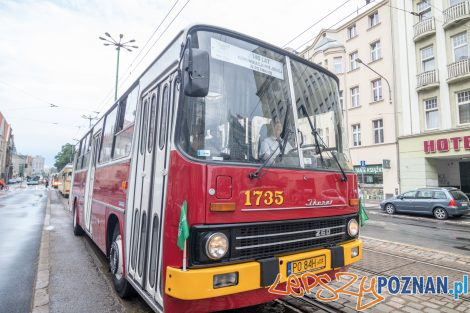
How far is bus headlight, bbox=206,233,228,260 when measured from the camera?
8.96 ft

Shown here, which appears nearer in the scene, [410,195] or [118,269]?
[118,269]

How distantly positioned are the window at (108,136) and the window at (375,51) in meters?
23.9

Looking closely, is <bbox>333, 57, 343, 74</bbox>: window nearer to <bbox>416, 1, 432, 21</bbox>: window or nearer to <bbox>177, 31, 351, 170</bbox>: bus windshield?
<bbox>416, 1, 432, 21</bbox>: window

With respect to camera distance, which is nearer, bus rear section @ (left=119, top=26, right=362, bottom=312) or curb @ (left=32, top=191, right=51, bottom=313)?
bus rear section @ (left=119, top=26, right=362, bottom=312)

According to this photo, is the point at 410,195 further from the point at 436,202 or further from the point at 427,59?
the point at 427,59

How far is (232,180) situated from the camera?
290 centimetres

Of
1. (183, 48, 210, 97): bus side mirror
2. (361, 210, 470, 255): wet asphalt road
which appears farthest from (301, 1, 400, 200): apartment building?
(183, 48, 210, 97): bus side mirror

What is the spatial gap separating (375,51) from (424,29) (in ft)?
14.6

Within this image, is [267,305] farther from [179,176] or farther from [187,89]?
[187,89]

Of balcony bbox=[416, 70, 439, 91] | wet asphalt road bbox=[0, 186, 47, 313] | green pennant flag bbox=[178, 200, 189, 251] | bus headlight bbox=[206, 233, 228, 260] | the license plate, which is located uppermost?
balcony bbox=[416, 70, 439, 91]

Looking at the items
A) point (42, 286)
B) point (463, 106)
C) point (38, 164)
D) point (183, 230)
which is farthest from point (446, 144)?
point (38, 164)

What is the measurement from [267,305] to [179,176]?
92.9 inches

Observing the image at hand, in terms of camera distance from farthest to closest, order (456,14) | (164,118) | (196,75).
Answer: (456,14)
(164,118)
(196,75)

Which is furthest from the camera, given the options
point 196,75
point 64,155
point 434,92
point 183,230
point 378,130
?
point 64,155
